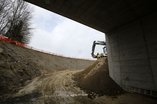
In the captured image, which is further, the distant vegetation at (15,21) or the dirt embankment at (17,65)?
the distant vegetation at (15,21)

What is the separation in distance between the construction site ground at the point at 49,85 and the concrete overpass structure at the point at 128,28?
1136 mm

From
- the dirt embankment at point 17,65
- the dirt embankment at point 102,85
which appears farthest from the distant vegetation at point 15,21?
the dirt embankment at point 102,85

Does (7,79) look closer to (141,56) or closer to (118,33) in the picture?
(118,33)

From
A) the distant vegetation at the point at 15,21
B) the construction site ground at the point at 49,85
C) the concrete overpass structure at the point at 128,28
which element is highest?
the distant vegetation at the point at 15,21

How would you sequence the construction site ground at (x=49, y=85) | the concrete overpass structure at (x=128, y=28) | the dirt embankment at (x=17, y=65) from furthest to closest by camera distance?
the dirt embankment at (x=17, y=65), the construction site ground at (x=49, y=85), the concrete overpass structure at (x=128, y=28)

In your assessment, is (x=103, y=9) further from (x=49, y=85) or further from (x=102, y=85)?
(x=49, y=85)

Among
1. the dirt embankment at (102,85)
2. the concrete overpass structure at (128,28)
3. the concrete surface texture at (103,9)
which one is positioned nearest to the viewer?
the concrete surface texture at (103,9)

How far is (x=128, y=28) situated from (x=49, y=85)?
925 cm

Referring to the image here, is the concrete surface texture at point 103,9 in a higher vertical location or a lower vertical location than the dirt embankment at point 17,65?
higher

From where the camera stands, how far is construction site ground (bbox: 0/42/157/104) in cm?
1074

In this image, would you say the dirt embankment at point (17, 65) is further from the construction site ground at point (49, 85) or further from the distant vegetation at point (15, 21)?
the distant vegetation at point (15, 21)

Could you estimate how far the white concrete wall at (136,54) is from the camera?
967cm

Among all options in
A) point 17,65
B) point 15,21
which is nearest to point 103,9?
point 17,65

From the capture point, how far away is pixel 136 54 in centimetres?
1116
